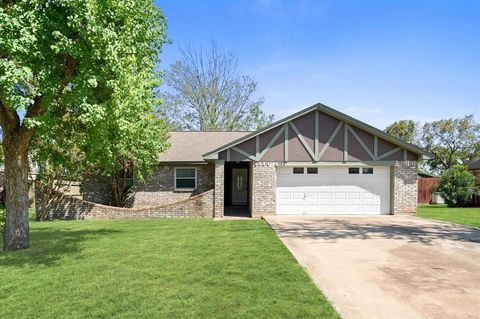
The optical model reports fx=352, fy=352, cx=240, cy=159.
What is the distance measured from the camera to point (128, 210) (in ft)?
57.9

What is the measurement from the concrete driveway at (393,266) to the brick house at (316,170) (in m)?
3.65

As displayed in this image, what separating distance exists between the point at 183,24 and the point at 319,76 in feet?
30.8

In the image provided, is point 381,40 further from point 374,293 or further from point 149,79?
point 374,293

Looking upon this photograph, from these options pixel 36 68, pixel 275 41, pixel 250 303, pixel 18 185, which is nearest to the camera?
pixel 250 303

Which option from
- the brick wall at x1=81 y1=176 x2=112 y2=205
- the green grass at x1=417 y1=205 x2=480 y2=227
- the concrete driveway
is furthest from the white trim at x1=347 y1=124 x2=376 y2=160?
the brick wall at x1=81 y1=176 x2=112 y2=205

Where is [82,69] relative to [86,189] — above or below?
above

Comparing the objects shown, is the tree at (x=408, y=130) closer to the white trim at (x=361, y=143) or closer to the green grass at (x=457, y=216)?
the green grass at (x=457, y=216)

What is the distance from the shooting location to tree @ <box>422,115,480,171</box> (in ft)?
156

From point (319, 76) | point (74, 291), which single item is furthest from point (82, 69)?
point (319, 76)

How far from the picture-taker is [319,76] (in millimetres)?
20750

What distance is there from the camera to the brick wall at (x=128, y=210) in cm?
1752

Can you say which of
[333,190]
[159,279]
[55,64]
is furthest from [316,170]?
[55,64]

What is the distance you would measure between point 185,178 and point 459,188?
19691 mm

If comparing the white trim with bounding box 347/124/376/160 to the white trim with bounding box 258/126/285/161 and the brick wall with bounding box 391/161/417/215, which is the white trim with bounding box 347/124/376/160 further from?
the white trim with bounding box 258/126/285/161
